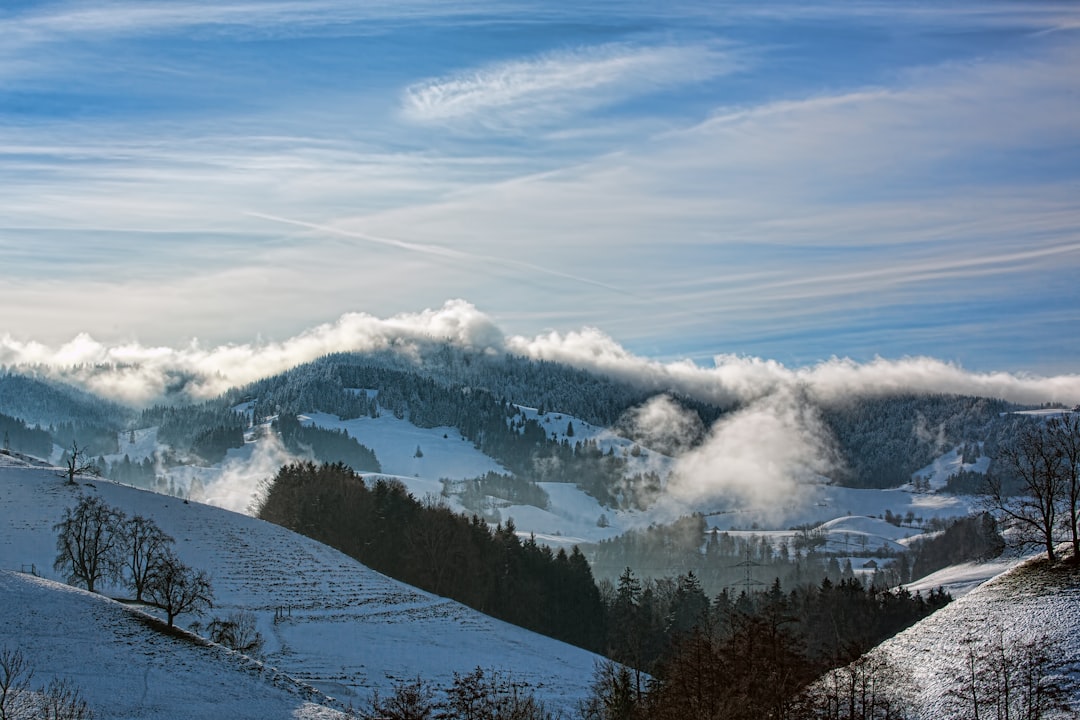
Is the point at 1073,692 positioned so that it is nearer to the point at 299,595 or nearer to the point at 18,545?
the point at 299,595

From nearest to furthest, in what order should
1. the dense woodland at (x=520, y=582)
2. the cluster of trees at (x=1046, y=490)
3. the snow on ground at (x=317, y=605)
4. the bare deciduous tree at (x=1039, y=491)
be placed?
the cluster of trees at (x=1046, y=490) < the bare deciduous tree at (x=1039, y=491) < the snow on ground at (x=317, y=605) < the dense woodland at (x=520, y=582)

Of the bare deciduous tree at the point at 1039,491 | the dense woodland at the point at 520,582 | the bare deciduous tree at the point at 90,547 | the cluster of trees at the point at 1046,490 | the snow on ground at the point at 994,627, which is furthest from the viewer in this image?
the dense woodland at the point at 520,582

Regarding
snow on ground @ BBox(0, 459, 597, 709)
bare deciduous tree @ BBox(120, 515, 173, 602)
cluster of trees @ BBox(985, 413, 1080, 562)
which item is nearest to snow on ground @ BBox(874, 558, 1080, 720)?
cluster of trees @ BBox(985, 413, 1080, 562)

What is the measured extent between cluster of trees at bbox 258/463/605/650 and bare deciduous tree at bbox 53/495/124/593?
42.4m

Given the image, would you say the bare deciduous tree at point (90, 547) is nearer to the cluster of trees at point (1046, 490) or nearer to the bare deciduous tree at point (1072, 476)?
the cluster of trees at point (1046, 490)

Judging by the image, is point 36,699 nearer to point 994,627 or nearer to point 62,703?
point 62,703

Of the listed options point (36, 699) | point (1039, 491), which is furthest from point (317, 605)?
point (1039, 491)

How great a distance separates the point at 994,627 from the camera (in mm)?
47500

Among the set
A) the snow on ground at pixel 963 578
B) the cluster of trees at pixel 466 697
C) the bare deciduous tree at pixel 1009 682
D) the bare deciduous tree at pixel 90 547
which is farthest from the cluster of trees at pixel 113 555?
the snow on ground at pixel 963 578

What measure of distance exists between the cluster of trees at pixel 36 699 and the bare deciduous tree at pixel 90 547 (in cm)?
3257

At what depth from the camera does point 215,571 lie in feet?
308

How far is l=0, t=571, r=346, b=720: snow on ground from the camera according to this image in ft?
159

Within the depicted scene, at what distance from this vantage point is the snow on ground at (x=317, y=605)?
73250 mm

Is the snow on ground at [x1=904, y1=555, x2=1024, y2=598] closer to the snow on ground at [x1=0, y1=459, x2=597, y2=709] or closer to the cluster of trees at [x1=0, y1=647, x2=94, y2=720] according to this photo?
the snow on ground at [x1=0, y1=459, x2=597, y2=709]
